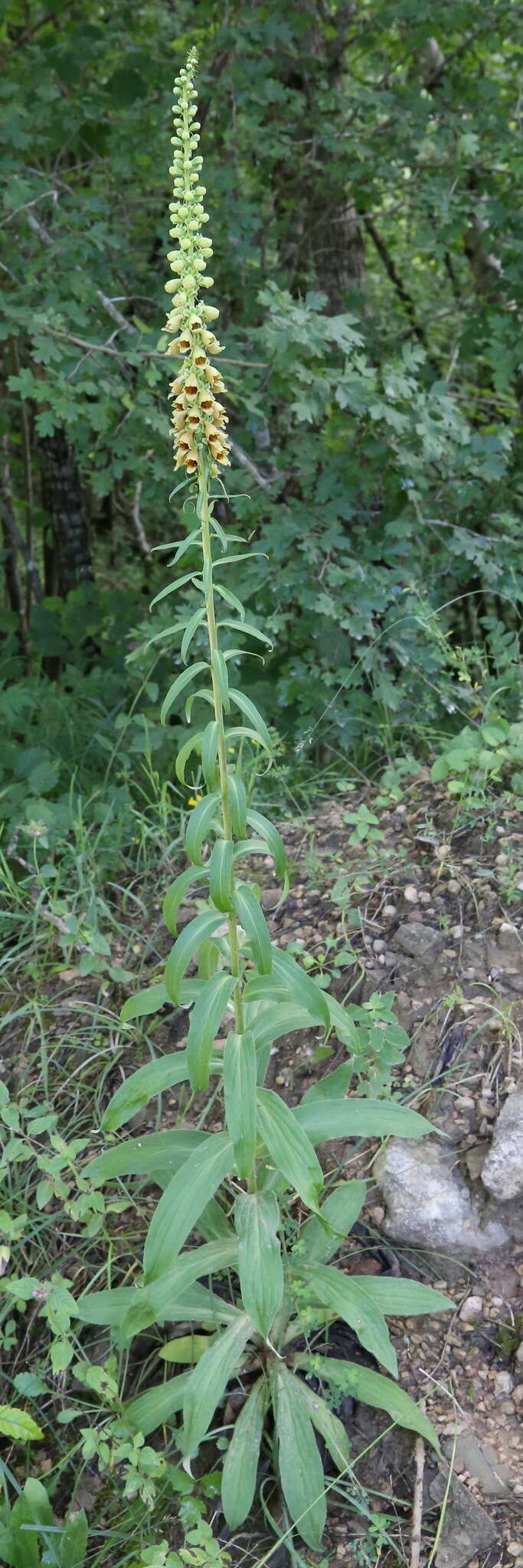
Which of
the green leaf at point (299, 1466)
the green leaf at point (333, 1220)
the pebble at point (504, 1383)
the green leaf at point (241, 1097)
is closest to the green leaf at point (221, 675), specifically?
the green leaf at point (241, 1097)

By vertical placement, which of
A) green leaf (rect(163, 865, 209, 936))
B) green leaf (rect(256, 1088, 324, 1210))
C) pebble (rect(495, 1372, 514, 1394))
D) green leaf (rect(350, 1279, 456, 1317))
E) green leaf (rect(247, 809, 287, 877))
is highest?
green leaf (rect(247, 809, 287, 877))

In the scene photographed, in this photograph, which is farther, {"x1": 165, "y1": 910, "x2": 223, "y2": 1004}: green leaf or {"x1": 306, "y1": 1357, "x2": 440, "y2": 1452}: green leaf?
{"x1": 306, "y1": 1357, "x2": 440, "y2": 1452}: green leaf

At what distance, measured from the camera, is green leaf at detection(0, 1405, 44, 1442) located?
1.85 metres

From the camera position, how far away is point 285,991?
1.90 m

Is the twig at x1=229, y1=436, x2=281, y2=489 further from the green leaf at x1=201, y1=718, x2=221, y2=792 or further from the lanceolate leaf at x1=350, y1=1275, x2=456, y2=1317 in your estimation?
the lanceolate leaf at x1=350, y1=1275, x2=456, y2=1317

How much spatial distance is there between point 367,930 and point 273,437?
242 cm

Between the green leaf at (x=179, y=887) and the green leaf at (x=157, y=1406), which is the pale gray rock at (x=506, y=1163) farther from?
the green leaf at (x=179, y=887)

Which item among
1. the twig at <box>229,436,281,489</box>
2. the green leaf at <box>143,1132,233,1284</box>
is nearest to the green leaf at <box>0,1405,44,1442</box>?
the green leaf at <box>143,1132,233,1284</box>

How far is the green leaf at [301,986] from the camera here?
70.6 inches

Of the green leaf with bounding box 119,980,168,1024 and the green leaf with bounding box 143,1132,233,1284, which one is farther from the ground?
the green leaf with bounding box 119,980,168,1024

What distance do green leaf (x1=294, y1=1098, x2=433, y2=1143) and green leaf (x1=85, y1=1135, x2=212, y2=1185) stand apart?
192mm

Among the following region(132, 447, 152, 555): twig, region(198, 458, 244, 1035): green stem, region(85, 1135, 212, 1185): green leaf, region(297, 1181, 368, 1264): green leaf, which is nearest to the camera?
region(198, 458, 244, 1035): green stem

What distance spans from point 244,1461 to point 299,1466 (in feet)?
0.32

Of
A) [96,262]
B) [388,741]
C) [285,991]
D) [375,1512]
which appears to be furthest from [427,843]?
[96,262]
